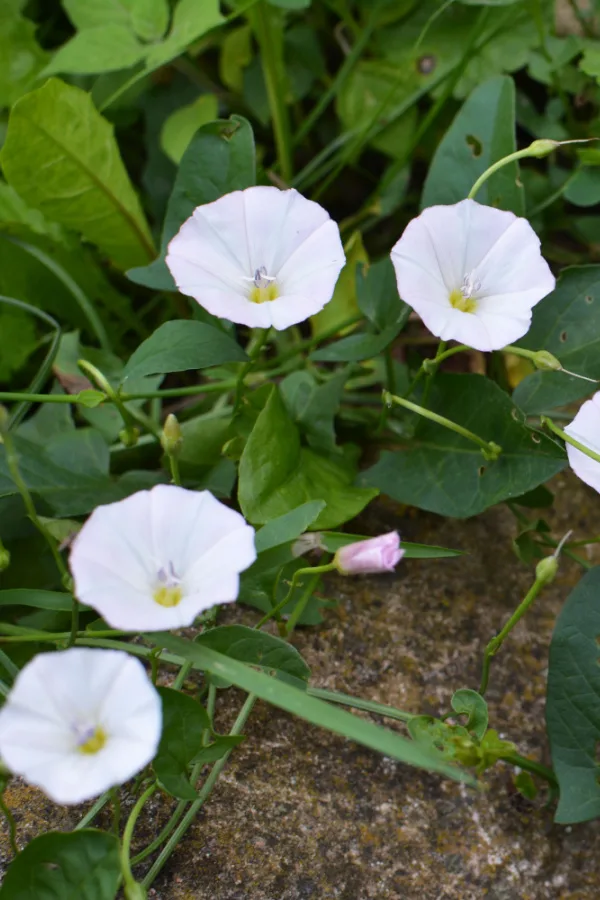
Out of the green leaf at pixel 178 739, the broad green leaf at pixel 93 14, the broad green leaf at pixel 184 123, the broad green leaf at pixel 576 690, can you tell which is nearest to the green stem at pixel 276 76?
the broad green leaf at pixel 184 123

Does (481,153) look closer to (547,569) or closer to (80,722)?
(547,569)

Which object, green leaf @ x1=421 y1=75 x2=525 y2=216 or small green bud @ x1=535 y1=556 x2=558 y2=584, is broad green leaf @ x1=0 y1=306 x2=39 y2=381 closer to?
green leaf @ x1=421 y1=75 x2=525 y2=216

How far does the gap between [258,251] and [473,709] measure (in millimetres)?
584

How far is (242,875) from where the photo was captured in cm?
90

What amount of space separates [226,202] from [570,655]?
2.21 feet

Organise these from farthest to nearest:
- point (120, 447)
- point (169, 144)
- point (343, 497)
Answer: point (169, 144) < point (120, 447) < point (343, 497)

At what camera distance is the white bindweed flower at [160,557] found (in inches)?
29.5

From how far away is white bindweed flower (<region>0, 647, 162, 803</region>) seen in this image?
0.67m

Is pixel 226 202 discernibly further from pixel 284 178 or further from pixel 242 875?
pixel 242 875

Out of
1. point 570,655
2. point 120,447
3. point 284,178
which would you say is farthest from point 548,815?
point 284,178

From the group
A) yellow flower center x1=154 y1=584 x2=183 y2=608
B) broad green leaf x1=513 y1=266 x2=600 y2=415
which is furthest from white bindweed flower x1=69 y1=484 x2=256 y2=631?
broad green leaf x1=513 y1=266 x2=600 y2=415

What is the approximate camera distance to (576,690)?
101cm

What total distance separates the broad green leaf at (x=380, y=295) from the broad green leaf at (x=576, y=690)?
437 millimetres

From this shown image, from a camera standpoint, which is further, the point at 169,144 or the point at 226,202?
the point at 169,144
